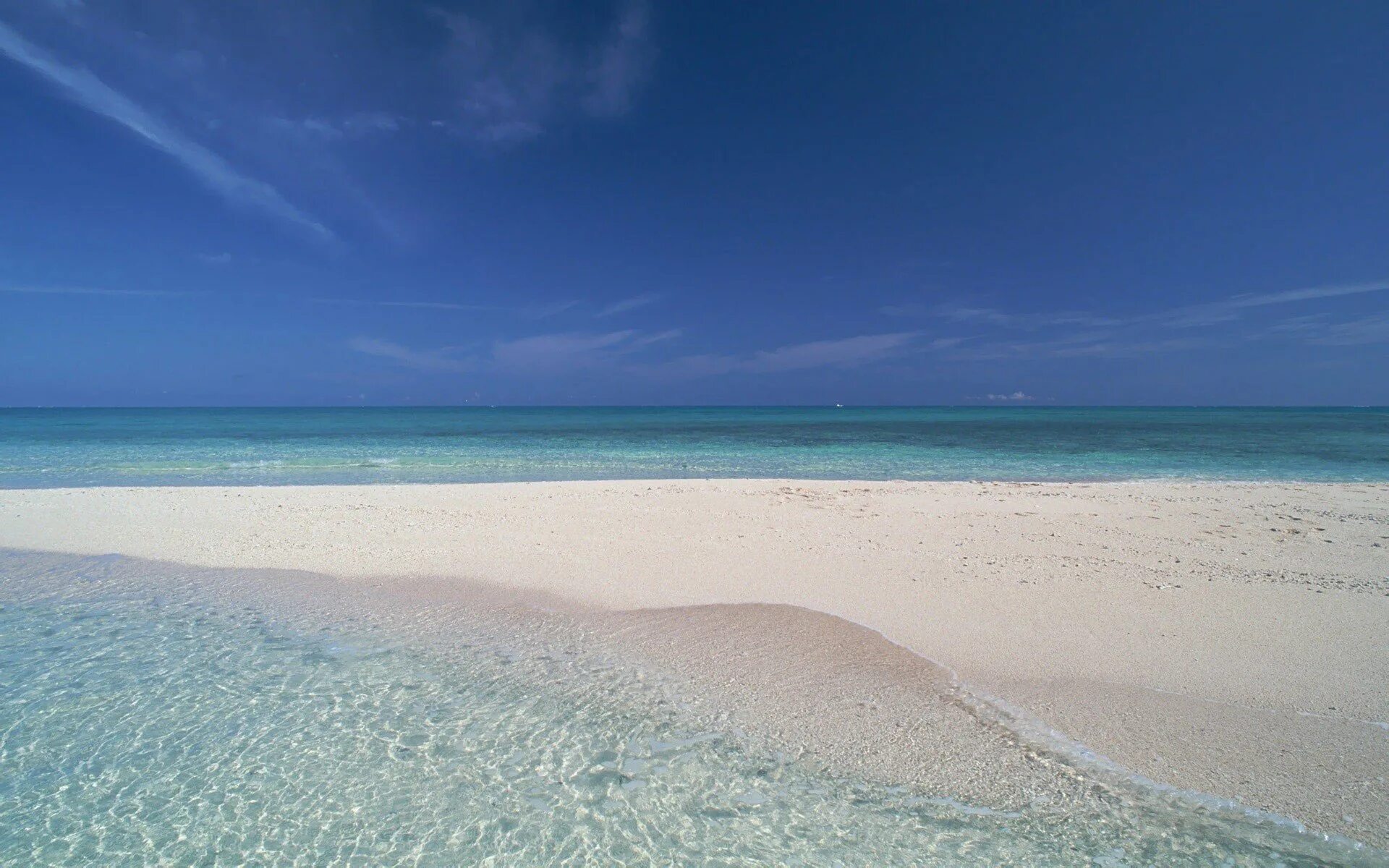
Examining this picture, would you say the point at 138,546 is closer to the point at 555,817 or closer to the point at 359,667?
the point at 359,667

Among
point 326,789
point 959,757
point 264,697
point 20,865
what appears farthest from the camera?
point 264,697

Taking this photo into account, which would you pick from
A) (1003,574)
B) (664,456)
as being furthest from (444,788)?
(664,456)

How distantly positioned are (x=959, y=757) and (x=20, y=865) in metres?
5.59

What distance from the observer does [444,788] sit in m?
4.09

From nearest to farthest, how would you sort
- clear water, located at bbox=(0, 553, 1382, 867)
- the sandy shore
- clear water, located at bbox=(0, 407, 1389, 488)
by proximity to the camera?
clear water, located at bbox=(0, 553, 1382, 867), the sandy shore, clear water, located at bbox=(0, 407, 1389, 488)

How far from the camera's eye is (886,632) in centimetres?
679

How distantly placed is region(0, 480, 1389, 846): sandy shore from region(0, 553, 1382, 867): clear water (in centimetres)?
63

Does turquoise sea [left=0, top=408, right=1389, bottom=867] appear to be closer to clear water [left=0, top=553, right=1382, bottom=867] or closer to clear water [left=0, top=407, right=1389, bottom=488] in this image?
clear water [left=0, top=553, right=1382, bottom=867]

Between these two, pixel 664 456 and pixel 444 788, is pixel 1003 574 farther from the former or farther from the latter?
pixel 664 456

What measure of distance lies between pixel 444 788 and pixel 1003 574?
758 cm

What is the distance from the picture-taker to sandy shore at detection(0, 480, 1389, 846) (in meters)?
4.78

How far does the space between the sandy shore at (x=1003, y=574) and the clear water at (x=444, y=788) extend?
633 millimetres

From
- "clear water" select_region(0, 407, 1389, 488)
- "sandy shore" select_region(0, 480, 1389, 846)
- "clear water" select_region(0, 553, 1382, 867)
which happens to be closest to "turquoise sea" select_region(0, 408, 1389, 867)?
"clear water" select_region(0, 553, 1382, 867)

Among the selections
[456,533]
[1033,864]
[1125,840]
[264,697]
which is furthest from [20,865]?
[456,533]
